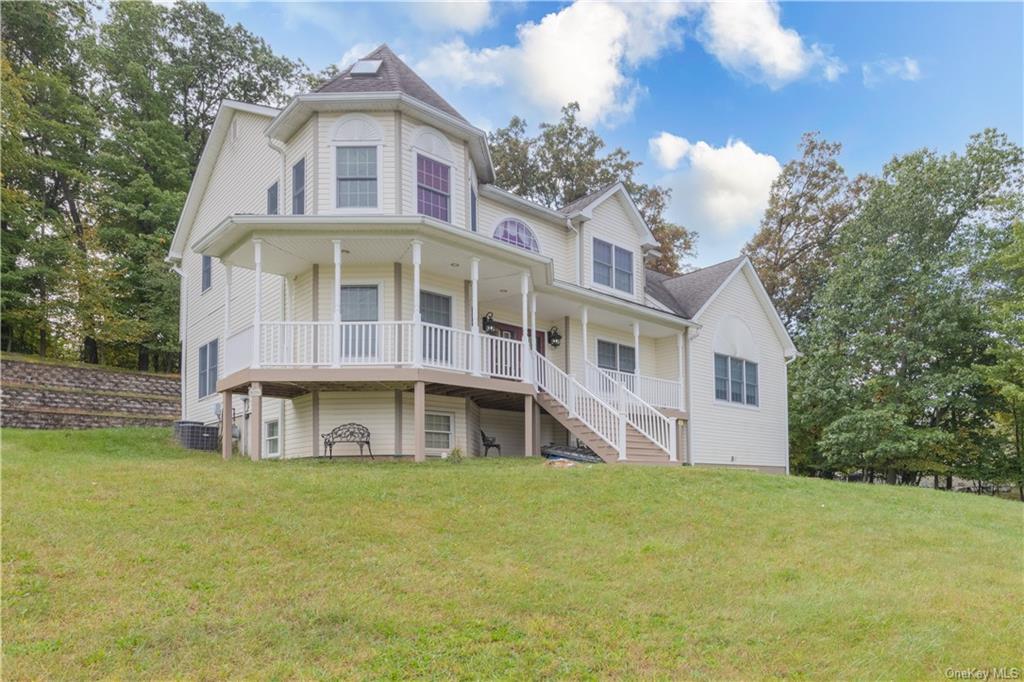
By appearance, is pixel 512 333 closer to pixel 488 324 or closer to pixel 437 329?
pixel 488 324

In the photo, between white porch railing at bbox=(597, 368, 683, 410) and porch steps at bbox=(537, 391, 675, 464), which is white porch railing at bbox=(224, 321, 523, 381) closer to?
porch steps at bbox=(537, 391, 675, 464)

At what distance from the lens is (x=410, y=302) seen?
14328mm

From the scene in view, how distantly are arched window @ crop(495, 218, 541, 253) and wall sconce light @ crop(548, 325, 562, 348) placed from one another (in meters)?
2.08

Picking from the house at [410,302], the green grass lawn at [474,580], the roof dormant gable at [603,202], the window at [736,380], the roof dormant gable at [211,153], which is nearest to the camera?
the green grass lawn at [474,580]

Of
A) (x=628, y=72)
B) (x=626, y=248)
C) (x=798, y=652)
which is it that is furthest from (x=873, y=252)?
(x=798, y=652)

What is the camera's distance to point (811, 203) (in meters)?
30.7

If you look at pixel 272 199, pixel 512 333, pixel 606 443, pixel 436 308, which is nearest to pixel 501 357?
pixel 436 308

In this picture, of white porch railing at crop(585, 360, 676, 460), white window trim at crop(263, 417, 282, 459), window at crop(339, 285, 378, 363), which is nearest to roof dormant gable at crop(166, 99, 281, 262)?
window at crop(339, 285, 378, 363)

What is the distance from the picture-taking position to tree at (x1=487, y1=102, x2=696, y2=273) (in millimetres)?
32094

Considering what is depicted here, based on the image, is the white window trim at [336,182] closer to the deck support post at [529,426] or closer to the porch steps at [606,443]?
the deck support post at [529,426]

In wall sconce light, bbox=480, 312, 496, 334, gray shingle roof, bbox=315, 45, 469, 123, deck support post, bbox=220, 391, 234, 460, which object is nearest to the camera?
deck support post, bbox=220, 391, 234, 460

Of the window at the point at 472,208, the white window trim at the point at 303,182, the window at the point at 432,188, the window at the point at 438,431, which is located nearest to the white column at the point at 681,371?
the window at the point at 472,208

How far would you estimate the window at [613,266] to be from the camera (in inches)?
768

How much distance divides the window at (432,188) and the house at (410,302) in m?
0.03
